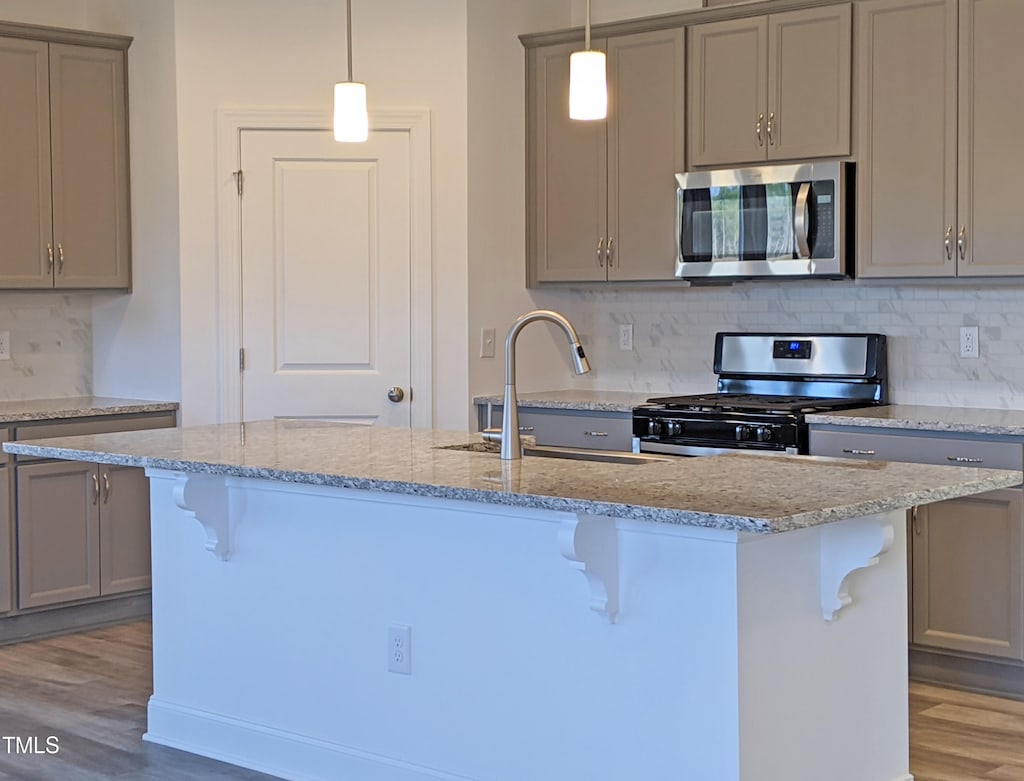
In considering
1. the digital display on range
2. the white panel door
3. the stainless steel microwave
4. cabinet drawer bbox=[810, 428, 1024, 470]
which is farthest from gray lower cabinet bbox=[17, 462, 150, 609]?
cabinet drawer bbox=[810, 428, 1024, 470]

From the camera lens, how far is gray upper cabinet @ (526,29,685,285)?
516 cm

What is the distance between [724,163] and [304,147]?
1692 mm

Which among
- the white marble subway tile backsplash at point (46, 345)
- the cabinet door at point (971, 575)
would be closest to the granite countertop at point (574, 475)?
the cabinet door at point (971, 575)

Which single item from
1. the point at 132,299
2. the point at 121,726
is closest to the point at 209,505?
the point at 121,726

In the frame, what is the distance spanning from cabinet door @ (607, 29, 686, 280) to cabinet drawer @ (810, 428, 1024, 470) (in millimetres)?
1109

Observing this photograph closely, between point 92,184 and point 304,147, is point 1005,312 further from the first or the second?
point 92,184

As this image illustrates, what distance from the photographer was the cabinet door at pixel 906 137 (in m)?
4.46

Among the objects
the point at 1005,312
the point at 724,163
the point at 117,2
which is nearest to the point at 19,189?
the point at 117,2

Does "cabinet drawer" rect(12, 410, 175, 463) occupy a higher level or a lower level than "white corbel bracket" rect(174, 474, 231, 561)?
higher

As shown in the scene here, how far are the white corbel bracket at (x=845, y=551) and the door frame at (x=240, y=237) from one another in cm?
267

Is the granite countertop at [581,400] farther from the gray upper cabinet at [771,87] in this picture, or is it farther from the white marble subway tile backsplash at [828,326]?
the gray upper cabinet at [771,87]

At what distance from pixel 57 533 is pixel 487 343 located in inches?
73.4

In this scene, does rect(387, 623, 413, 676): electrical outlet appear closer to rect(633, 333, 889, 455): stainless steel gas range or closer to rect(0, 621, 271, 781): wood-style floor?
rect(0, 621, 271, 781): wood-style floor

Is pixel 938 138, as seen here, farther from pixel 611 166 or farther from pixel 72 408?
pixel 72 408
